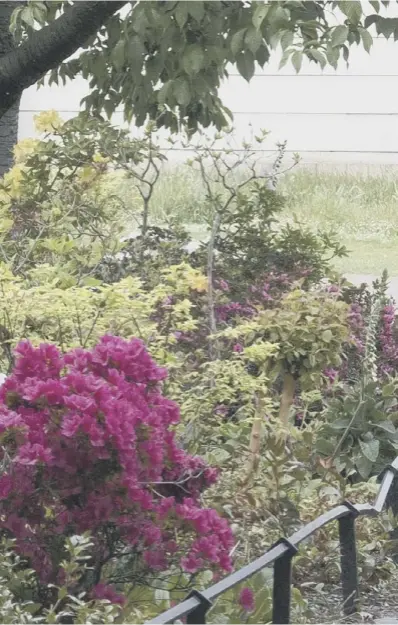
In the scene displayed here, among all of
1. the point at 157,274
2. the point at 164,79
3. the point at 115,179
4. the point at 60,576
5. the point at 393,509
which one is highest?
the point at 164,79

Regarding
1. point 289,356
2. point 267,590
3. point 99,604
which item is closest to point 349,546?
point 267,590

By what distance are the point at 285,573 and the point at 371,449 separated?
5.92ft

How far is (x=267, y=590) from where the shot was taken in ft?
9.58

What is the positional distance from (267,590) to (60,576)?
2.37 feet

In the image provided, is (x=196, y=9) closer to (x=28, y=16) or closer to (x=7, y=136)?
(x=28, y=16)

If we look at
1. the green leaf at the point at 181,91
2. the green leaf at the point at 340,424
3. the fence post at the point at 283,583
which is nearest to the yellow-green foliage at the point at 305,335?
the green leaf at the point at 340,424

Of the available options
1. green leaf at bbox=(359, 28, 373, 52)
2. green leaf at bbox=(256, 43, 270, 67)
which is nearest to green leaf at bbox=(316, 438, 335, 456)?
green leaf at bbox=(359, 28, 373, 52)

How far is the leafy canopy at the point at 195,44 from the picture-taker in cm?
473

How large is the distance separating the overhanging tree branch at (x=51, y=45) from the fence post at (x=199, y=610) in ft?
11.7

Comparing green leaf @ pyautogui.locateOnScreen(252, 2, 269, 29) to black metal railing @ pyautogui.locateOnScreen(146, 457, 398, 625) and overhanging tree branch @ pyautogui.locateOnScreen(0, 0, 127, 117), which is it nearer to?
overhanging tree branch @ pyautogui.locateOnScreen(0, 0, 127, 117)

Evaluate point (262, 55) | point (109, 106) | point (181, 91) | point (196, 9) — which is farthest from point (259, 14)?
point (109, 106)

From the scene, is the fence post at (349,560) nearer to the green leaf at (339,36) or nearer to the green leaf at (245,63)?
the green leaf at (339,36)

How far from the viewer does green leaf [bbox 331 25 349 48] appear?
4684 mm

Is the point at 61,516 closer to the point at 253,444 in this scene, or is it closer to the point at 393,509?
the point at 253,444
